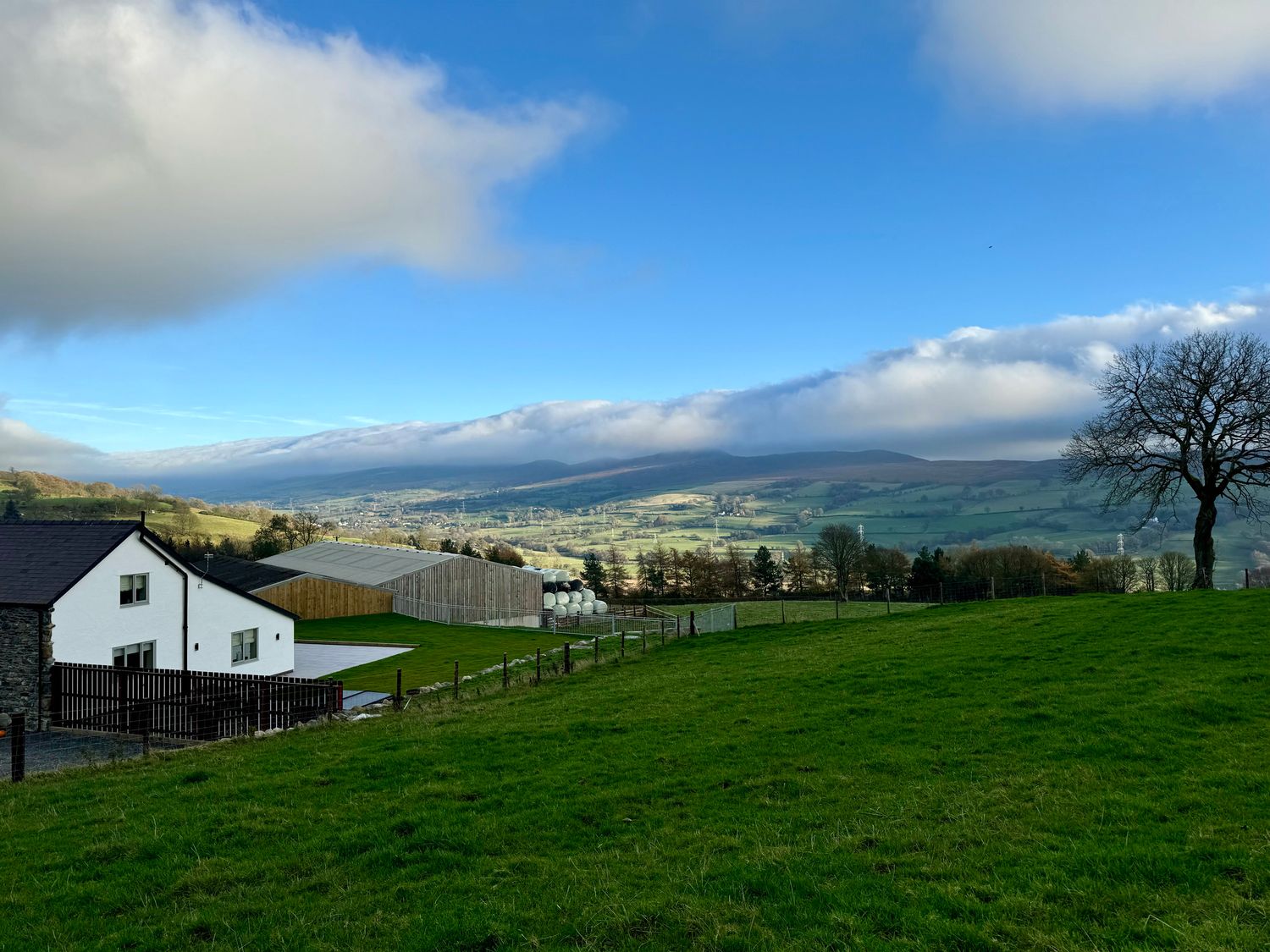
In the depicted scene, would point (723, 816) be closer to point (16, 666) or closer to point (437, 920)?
point (437, 920)

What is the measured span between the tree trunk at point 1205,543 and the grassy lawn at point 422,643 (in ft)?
109

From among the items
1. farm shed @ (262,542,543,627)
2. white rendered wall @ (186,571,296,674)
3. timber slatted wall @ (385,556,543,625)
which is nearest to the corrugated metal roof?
farm shed @ (262,542,543,627)

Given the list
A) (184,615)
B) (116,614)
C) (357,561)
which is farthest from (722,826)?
(357,561)

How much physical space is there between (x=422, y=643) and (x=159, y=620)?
1818 cm

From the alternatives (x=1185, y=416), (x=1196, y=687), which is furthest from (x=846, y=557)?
(x=1196, y=687)

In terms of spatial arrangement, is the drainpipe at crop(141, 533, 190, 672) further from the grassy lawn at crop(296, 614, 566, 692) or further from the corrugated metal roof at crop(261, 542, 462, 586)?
the corrugated metal roof at crop(261, 542, 462, 586)

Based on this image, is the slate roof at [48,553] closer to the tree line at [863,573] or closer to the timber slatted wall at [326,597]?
the timber slatted wall at [326,597]

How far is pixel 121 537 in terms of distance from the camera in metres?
26.6

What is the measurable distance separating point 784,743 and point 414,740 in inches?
289

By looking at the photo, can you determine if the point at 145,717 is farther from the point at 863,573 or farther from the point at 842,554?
the point at 863,573

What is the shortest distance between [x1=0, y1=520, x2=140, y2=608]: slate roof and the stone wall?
56 cm

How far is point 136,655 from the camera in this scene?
27.4m

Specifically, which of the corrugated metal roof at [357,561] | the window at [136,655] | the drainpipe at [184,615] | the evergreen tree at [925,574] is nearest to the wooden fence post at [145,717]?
the window at [136,655]

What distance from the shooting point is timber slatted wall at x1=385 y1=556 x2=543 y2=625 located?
59.9 meters
